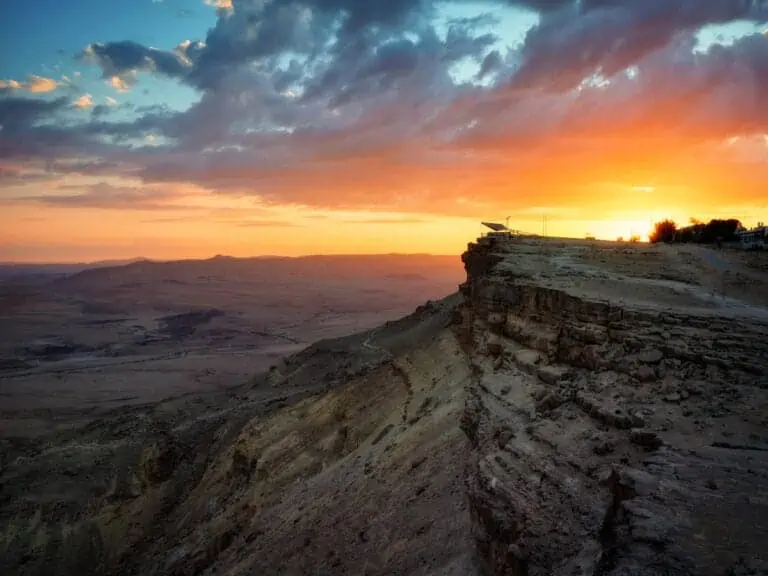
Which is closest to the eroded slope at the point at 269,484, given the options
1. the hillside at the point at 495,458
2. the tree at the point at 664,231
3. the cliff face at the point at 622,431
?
the hillside at the point at 495,458

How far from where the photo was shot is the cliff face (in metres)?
7.32

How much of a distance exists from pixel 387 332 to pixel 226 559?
1150 inches

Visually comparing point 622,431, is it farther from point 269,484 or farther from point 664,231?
point 664,231

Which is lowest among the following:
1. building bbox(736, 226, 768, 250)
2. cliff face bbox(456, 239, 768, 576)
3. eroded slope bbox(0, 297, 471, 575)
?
eroded slope bbox(0, 297, 471, 575)

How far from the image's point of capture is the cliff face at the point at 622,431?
24.0 feet

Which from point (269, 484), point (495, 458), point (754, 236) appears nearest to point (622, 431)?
point (495, 458)

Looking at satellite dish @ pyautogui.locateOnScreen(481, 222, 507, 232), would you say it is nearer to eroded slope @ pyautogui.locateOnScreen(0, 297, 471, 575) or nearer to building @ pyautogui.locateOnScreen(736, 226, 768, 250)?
eroded slope @ pyautogui.locateOnScreen(0, 297, 471, 575)

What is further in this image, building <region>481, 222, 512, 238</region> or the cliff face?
building <region>481, 222, 512, 238</region>

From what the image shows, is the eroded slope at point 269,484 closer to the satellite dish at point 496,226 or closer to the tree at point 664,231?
the satellite dish at point 496,226

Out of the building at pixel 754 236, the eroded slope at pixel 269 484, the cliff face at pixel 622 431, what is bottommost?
the eroded slope at pixel 269 484

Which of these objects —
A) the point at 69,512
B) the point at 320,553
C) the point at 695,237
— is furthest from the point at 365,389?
the point at 695,237

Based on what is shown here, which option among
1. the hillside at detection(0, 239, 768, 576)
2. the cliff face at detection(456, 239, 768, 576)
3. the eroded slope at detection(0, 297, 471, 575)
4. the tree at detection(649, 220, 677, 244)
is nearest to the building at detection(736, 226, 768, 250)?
the tree at detection(649, 220, 677, 244)

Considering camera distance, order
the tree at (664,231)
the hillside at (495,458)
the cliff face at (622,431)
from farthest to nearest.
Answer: the tree at (664,231), the hillside at (495,458), the cliff face at (622,431)

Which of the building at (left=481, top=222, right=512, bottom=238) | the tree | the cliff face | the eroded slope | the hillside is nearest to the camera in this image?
the cliff face
